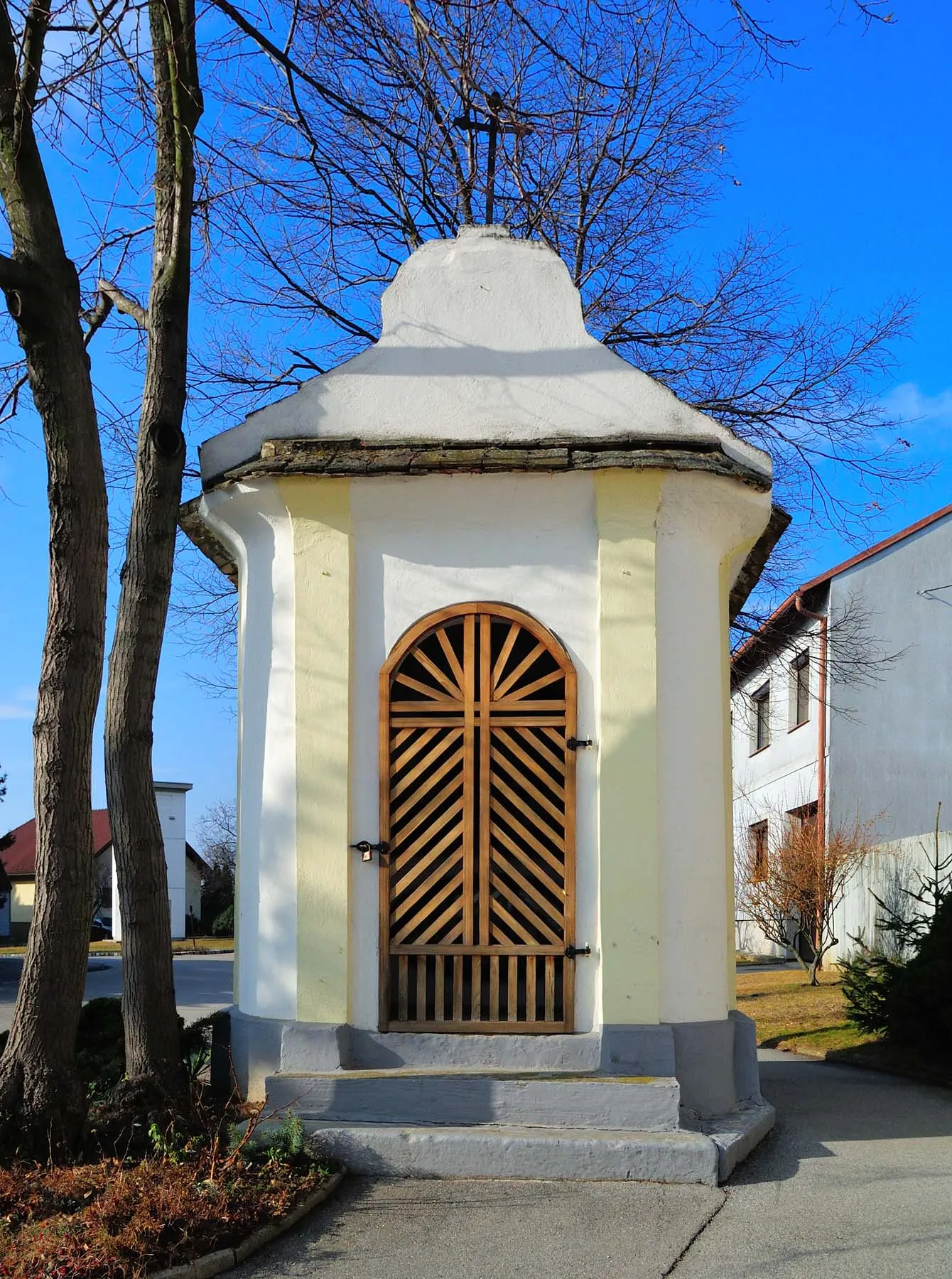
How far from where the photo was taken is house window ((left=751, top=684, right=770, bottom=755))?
24911 mm

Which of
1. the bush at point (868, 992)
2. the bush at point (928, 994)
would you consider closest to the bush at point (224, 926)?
the bush at point (868, 992)

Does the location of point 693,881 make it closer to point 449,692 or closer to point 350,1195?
point 449,692

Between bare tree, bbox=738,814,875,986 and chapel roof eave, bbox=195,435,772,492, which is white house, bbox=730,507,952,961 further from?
chapel roof eave, bbox=195,435,772,492

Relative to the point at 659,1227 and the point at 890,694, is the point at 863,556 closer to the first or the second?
the point at 890,694

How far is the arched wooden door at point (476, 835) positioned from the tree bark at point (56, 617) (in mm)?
1732

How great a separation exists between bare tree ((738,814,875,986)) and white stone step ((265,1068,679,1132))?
36.0 feet

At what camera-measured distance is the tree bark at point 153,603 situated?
299 inches

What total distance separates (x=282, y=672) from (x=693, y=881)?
109 inches

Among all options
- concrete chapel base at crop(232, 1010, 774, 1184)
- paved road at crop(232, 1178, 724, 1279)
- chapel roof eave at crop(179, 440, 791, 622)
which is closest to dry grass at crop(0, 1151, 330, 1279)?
paved road at crop(232, 1178, 724, 1279)

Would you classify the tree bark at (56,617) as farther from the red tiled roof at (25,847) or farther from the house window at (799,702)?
the red tiled roof at (25,847)

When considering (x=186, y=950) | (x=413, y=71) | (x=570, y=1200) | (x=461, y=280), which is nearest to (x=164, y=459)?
(x=461, y=280)

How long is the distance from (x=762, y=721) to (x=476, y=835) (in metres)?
19.7

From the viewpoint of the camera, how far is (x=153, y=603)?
784 centimetres

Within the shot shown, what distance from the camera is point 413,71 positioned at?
357 inches
